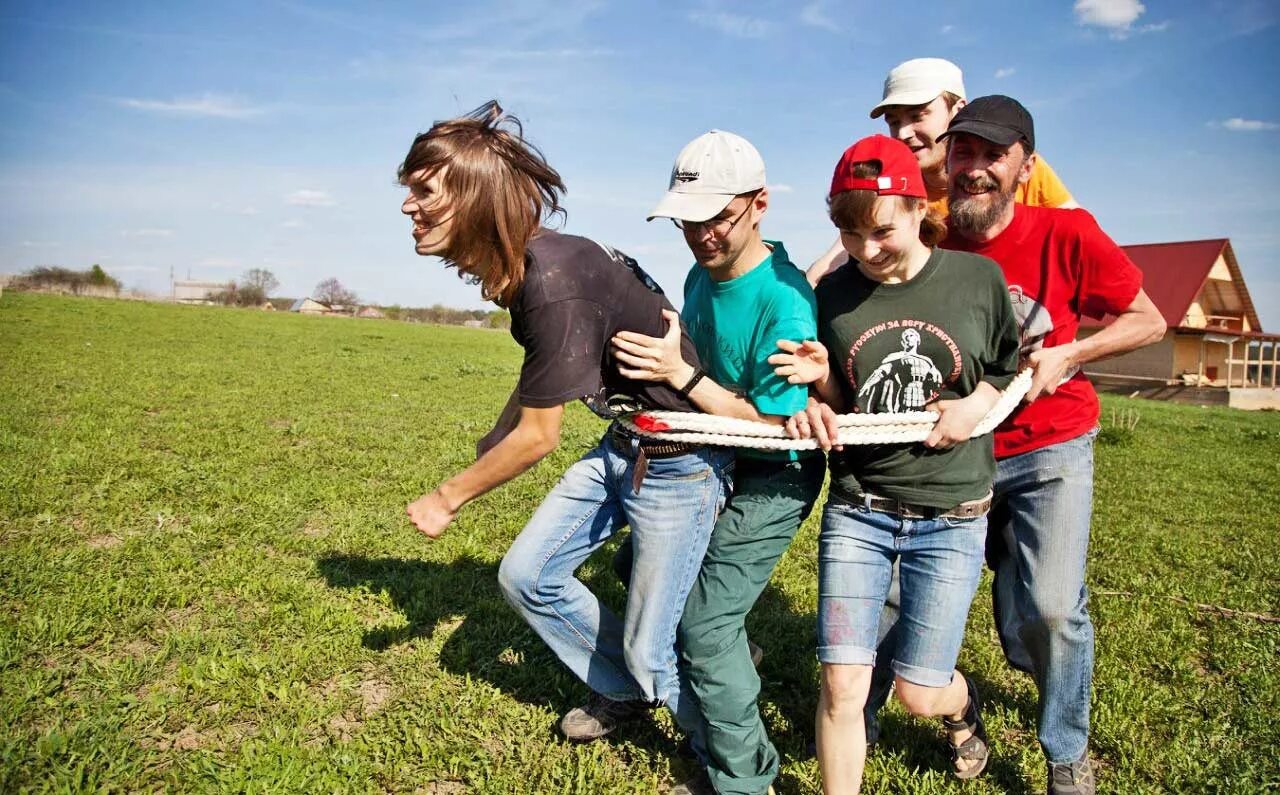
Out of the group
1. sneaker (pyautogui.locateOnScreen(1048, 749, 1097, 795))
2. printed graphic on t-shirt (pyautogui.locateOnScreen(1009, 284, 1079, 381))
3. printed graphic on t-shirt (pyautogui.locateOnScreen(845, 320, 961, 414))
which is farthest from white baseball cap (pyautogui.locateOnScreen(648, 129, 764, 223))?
sneaker (pyautogui.locateOnScreen(1048, 749, 1097, 795))

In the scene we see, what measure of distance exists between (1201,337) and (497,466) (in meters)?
41.5

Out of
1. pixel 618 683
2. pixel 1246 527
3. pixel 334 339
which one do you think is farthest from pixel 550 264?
pixel 334 339

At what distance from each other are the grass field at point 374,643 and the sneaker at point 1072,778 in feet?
0.91

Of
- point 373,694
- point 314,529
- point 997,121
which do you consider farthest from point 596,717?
point 314,529

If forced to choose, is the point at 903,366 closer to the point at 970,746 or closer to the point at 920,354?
the point at 920,354

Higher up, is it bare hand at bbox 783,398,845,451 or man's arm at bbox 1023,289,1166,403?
man's arm at bbox 1023,289,1166,403

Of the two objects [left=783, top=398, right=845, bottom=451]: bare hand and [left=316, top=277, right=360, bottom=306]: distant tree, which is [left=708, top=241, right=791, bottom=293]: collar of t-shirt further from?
[left=316, top=277, right=360, bottom=306]: distant tree

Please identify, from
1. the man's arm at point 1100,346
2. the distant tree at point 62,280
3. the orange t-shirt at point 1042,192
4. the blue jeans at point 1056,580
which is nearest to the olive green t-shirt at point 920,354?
the man's arm at point 1100,346

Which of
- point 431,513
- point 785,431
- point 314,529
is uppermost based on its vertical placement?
point 785,431

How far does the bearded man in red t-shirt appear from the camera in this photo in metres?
3.15

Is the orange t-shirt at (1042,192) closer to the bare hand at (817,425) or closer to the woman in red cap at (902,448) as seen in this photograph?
the woman in red cap at (902,448)

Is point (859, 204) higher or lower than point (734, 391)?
higher

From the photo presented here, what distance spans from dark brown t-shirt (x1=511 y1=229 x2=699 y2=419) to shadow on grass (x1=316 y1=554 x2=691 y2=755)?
1.71 meters

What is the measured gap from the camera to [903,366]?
296 centimetres
